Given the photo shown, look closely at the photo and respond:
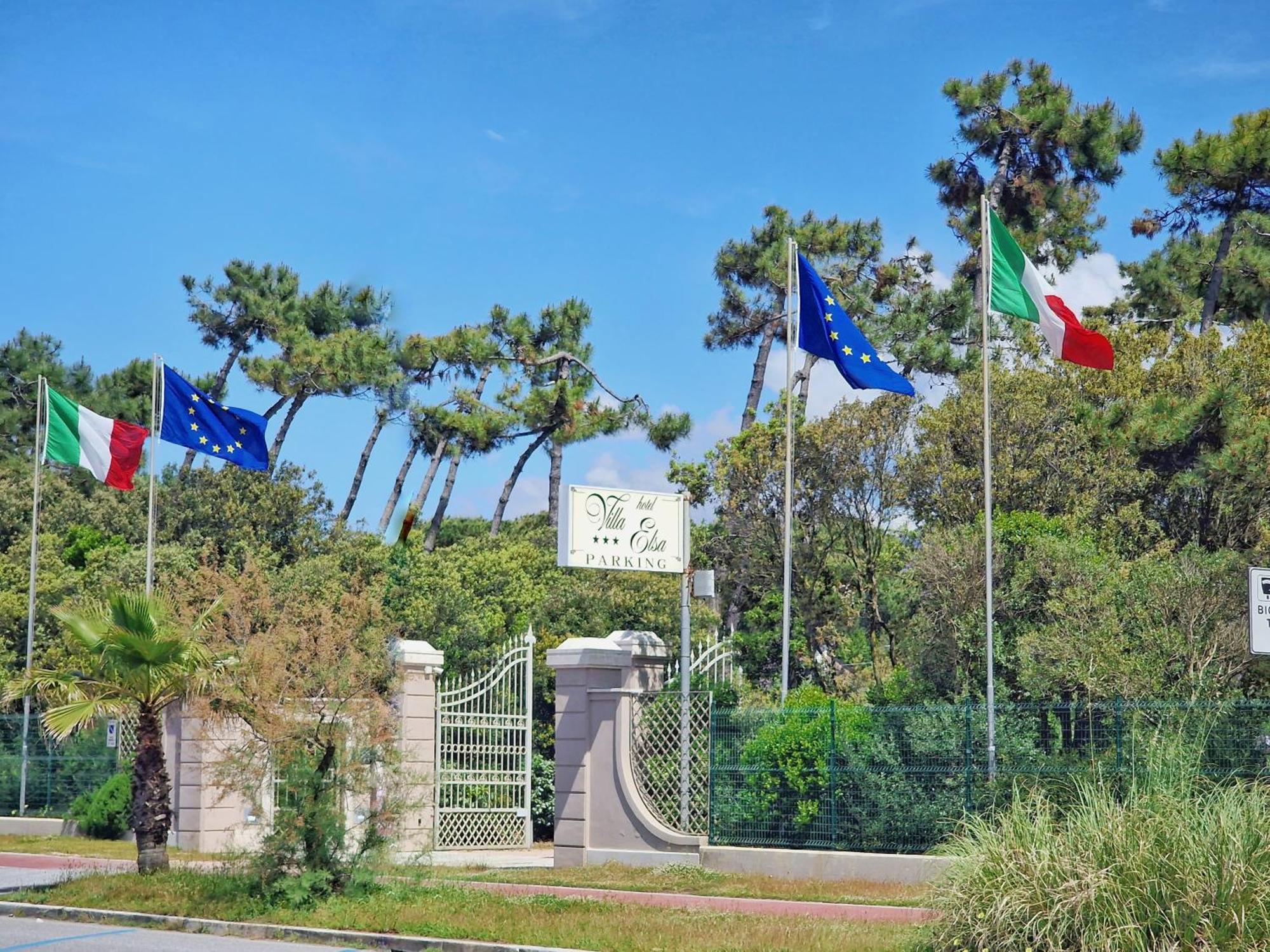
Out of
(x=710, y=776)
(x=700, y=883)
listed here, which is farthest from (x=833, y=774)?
(x=700, y=883)

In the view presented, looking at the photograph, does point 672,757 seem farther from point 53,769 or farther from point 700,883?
point 53,769

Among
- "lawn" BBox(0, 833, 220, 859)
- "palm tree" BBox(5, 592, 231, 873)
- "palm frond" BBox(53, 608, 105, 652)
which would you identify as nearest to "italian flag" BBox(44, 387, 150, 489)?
"lawn" BBox(0, 833, 220, 859)

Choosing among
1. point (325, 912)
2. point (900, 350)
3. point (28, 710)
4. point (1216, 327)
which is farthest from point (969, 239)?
point (325, 912)

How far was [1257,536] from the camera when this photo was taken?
25.9 m

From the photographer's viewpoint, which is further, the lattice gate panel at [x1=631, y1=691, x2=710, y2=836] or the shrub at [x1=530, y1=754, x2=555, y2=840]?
the shrub at [x1=530, y1=754, x2=555, y2=840]

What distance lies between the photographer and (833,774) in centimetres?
1795

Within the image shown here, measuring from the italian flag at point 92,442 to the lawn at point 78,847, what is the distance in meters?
6.63

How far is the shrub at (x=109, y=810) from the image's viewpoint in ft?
82.1

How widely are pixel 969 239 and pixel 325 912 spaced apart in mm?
28845

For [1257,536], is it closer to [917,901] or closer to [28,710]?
[917,901]

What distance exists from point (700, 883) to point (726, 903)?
5.45 feet

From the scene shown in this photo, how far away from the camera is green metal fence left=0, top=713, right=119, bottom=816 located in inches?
1024

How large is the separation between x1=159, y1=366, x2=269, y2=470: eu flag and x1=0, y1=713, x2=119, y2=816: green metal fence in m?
5.29

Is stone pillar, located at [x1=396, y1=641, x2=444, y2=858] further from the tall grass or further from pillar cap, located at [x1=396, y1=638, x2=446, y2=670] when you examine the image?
the tall grass
